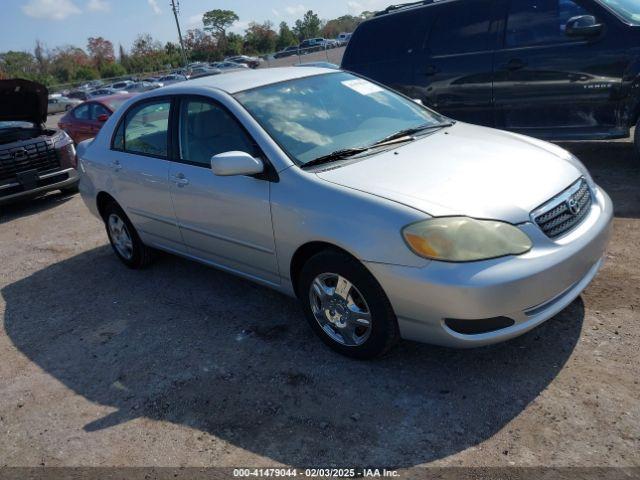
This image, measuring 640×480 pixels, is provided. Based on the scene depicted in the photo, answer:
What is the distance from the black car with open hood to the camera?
7.93 m

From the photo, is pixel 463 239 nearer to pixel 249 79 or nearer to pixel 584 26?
pixel 249 79

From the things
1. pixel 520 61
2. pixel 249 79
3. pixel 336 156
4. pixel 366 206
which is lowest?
pixel 366 206

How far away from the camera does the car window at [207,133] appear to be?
3.74m

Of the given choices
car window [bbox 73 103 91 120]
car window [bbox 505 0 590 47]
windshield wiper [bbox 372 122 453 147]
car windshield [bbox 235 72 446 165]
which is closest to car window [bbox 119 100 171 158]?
car windshield [bbox 235 72 446 165]

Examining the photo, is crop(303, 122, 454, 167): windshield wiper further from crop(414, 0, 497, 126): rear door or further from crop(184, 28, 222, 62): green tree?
crop(184, 28, 222, 62): green tree

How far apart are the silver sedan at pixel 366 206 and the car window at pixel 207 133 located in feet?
0.04

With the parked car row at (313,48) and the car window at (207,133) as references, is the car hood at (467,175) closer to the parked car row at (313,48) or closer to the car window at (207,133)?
the car window at (207,133)

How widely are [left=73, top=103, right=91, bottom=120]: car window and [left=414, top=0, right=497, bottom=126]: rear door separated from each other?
7.54m

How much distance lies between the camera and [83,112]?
11.8 m

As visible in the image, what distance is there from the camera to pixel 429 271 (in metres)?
2.75

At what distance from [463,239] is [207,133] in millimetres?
2139

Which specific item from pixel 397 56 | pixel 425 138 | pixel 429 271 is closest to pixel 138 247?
pixel 425 138

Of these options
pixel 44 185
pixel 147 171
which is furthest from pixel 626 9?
pixel 44 185

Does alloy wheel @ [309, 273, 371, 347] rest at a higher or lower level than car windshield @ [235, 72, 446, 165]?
lower
